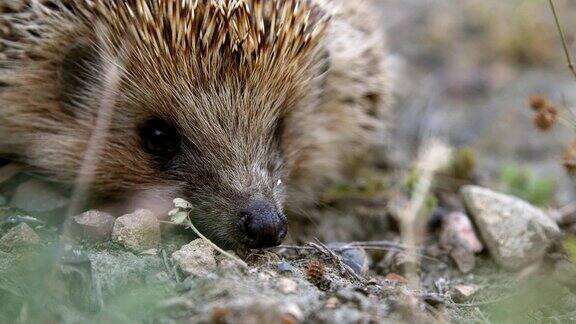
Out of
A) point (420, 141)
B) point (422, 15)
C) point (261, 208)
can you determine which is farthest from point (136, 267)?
point (422, 15)

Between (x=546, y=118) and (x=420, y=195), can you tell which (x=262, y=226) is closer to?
(x=420, y=195)

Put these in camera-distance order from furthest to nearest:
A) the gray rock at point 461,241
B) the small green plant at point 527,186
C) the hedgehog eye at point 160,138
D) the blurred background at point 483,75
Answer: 1. the blurred background at point 483,75
2. the small green plant at point 527,186
3. the gray rock at point 461,241
4. the hedgehog eye at point 160,138

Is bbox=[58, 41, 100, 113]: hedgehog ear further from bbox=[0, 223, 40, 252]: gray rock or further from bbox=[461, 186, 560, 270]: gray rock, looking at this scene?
bbox=[461, 186, 560, 270]: gray rock

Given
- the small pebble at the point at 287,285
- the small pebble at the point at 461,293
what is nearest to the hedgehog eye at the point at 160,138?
the small pebble at the point at 287,285

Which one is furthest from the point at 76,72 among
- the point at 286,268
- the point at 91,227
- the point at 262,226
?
the point at 286,268

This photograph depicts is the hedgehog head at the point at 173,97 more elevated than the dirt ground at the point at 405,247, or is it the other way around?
the hedgehog head at the point at 173,97

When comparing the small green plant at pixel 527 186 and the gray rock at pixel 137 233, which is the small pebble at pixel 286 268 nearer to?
the gray rock at pixel 137 233

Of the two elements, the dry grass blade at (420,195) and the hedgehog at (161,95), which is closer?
the hedgehog at (161,95)
